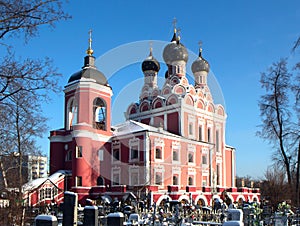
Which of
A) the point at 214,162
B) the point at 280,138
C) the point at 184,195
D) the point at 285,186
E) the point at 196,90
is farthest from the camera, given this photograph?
the point at 196,90

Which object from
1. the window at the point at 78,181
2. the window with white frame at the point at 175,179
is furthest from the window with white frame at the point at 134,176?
the window at the point at 78,181

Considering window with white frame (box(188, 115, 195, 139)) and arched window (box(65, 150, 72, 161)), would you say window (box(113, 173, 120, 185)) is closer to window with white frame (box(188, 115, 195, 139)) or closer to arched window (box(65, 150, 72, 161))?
arched window (box(65, 150, 72, 161))

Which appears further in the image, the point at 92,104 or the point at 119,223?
the point at 92,104

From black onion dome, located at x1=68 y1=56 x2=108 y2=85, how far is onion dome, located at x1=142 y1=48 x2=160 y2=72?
8.08 meters

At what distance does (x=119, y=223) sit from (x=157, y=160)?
20.6 m

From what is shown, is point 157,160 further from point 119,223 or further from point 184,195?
point 119,223

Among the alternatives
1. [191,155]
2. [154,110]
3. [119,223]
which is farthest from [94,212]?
[154,110]

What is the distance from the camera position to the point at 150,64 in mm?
39188

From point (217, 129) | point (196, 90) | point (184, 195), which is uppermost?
point (196, 90)

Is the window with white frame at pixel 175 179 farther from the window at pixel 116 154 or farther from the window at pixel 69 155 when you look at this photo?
the window at pixel 69 155

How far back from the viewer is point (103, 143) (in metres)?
30.5

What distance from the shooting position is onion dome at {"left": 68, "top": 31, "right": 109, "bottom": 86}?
30.3 m

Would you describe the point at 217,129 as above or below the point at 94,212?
above

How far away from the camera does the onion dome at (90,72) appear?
99.5 feet
